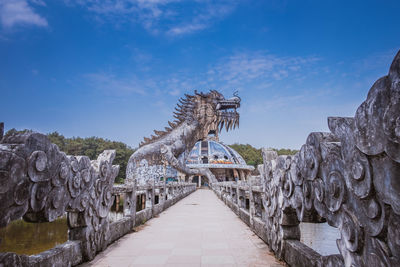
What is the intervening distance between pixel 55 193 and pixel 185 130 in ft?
58.3

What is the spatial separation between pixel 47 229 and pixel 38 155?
9543mm

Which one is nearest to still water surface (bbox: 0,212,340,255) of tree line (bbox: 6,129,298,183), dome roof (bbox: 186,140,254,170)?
dome roof (bbox: 186,140,254,170)

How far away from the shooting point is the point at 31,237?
8.81 m

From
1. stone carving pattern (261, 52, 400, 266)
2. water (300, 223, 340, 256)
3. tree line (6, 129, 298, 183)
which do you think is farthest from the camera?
tree line (6, 129, 298, 183)

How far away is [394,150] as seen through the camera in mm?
1357

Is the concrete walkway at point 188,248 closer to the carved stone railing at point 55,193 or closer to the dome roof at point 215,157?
the carved stone railing at point 55,193

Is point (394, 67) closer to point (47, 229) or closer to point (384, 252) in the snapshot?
point (384, 252)

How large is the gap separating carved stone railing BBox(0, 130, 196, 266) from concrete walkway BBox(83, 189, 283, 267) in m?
0.37


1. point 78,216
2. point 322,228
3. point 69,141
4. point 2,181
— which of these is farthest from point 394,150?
point 69,141

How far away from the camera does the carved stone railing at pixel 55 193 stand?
218 cm

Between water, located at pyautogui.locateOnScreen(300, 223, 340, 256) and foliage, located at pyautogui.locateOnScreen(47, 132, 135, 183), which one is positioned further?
foliage, located at pyautogui.locateOnScreen(47, 132, 135, 183)

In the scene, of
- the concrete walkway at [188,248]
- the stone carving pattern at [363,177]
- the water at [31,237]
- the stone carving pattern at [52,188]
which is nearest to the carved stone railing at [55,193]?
the stone carving pattern at [52,188]

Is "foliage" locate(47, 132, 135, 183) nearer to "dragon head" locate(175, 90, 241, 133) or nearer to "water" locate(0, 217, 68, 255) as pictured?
"dragon head" locate(175, 90, 241, 133)

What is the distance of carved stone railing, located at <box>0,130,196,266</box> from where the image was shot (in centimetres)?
218
